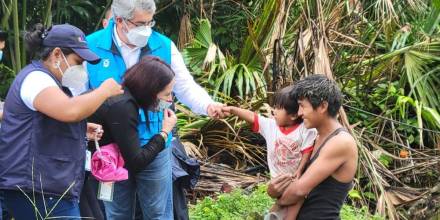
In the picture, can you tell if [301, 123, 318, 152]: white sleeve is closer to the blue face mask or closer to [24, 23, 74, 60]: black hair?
the blue face mask

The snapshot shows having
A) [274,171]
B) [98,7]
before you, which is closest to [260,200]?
[274,171]

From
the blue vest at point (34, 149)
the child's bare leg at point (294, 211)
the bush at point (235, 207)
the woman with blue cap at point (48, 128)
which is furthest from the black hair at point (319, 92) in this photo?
the bush at point (235, 207)

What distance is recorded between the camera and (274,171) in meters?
4.02

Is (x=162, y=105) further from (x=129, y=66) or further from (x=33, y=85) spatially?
(x=33, y=85)

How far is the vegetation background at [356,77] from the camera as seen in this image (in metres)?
6.18

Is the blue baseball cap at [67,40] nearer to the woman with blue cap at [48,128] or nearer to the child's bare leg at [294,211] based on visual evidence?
the woman with blue cap at [48,128]

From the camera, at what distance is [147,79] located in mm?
3771

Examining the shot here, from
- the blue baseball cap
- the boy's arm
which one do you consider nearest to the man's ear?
the boy's arm

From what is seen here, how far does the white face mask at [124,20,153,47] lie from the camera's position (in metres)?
4.06

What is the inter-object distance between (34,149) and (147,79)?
0.78 meters

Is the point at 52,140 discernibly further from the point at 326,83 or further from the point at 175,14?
the point at 175,14

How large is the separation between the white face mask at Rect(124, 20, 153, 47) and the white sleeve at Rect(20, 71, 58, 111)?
0.88 metres

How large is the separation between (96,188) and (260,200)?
4.80 ft

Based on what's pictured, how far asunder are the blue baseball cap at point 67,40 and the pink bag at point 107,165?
57 centimetres
